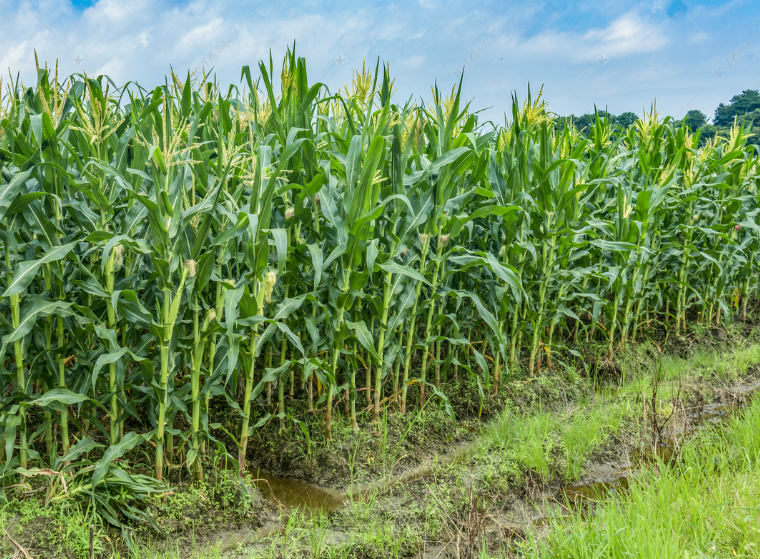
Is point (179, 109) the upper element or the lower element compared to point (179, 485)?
upper

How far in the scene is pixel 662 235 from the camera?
18.5ft

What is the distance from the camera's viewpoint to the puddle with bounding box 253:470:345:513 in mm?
3062

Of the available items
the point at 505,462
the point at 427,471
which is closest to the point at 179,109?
the point at 427,471

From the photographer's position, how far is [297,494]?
125 inches

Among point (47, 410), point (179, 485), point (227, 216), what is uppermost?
point (227, 216)

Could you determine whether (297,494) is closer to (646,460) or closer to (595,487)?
(595,487)

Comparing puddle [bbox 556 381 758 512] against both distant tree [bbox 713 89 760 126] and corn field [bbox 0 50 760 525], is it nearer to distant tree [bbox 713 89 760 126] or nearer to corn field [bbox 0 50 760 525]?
corn field [bbox 0 50 760 525]

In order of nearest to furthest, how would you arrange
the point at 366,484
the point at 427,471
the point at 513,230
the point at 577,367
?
1. the point at 366,484
2. the point at 427,471
3. the point at 513,230
4. the point at 577,367

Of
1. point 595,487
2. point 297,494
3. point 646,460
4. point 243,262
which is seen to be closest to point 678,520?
point 595,487

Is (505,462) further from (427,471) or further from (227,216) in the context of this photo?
(227,216)

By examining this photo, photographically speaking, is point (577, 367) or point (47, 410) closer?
point (47, 410)

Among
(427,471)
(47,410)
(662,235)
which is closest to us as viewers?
(47,410)

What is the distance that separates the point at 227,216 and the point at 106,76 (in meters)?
1.61

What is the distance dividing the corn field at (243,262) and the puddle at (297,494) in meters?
0.25
